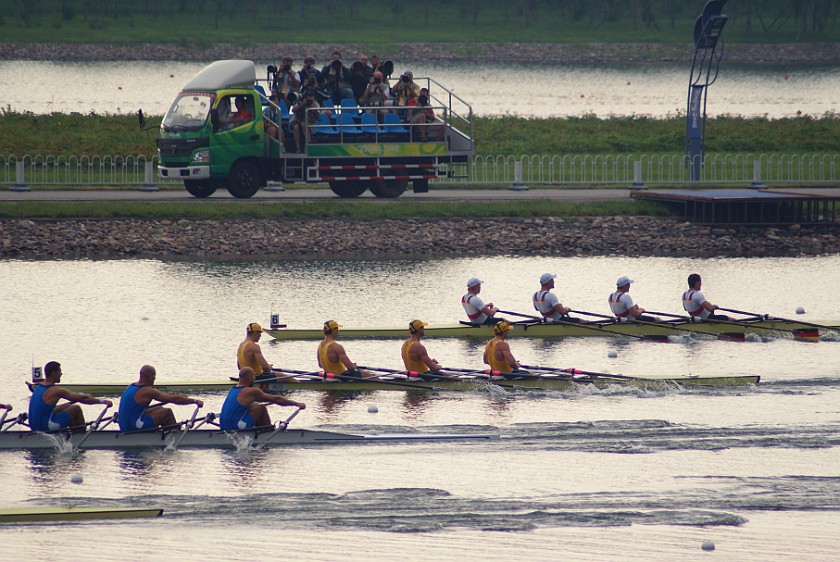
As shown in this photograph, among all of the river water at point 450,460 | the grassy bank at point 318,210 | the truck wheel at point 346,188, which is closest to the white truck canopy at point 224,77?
the grassy bank at point 318,210

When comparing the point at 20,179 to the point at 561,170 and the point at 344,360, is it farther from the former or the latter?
the point at 344,360

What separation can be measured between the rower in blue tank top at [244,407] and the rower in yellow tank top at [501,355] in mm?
4826

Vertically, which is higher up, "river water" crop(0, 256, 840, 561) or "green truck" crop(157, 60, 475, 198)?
"green truck" crop(157, 60, 475, 198)

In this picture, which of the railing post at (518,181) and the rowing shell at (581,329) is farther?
the railing post at (518,181)

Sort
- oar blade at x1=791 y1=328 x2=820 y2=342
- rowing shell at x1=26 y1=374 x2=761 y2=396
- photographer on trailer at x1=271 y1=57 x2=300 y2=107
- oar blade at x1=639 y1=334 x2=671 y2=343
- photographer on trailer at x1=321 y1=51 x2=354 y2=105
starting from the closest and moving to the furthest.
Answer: rowing shell at x1=26 y1=374 x2=761 y2=396, oar blade at x1=791 y1=328 x2=820 y2=342, oar blade at x1=639 y1=334 x2=671 y2=343, photographer on trailer at x1=271 y1=57 x2=300 y2=107, photographer on trailer at x1=321 y1=51 x2=354 y2=105

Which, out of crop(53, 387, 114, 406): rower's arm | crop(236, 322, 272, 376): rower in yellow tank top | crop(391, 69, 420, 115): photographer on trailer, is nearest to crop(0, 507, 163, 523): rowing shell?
crop(53, 387, 114, 406): rower's arm

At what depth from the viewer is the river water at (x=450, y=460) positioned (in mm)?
15883

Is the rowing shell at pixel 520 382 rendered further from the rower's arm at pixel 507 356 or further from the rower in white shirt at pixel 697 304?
the rower in white shirt at pixel 697 304

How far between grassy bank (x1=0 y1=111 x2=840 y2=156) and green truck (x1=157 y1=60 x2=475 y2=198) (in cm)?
788

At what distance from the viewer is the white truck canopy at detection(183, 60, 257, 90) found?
37.8m

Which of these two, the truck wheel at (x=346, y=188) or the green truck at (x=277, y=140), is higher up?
the green truck at (x=277, y=140)

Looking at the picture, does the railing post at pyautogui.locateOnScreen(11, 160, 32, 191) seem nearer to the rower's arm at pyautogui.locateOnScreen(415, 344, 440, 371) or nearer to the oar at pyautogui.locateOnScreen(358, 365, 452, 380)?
the oar at pyautogui.locateOnScreen(358, 365, 452, 380)

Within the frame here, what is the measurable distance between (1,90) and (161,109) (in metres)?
17.6

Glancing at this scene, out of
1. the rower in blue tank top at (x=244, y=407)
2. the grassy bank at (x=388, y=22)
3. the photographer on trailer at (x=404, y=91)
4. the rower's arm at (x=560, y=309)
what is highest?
the grassy bank at (x=388, y=22)
